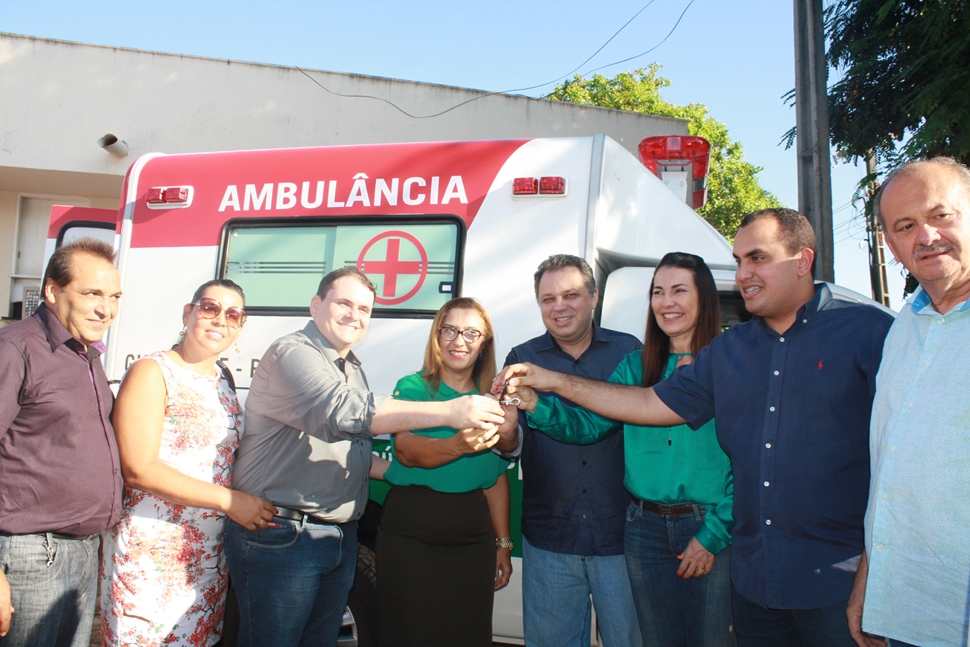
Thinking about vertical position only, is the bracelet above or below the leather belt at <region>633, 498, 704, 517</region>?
below

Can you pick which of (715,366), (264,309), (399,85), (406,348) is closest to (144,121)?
(399,85)

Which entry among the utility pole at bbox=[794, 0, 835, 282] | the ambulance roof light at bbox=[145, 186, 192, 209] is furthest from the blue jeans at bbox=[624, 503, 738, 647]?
the utility pole at bbox=[794, 0, 835, 282]

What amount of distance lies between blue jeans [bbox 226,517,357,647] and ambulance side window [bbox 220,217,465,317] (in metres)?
1.41

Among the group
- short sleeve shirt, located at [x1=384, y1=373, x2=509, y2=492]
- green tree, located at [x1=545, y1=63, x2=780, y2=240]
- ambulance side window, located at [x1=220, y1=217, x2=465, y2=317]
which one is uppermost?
green tree, located at [x1=545, y1=63, x2=780, y2=240]

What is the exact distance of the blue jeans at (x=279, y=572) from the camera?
8.45ft

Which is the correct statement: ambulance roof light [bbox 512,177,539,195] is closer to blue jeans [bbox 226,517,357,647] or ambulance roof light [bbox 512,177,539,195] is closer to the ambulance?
the ambulance

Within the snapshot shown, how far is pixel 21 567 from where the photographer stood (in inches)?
87.9

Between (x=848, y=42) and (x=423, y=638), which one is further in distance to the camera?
(x=848, y=42)

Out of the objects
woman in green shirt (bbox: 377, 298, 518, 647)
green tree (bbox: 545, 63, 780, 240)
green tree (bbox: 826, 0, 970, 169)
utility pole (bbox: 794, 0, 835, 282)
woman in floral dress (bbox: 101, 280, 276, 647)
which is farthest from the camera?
green tree (bbox: 545, 63, 780, 240)

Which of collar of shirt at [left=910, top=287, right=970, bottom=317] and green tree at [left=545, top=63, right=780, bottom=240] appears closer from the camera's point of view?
collar of shirt at [left=910, top=287, right=970, bottom=317]

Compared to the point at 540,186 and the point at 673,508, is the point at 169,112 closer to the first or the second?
the point at 540,186

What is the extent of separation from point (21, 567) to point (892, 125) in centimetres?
1093

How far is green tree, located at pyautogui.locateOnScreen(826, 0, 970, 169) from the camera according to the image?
739cm

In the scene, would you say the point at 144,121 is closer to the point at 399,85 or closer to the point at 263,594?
the point at 399,85
